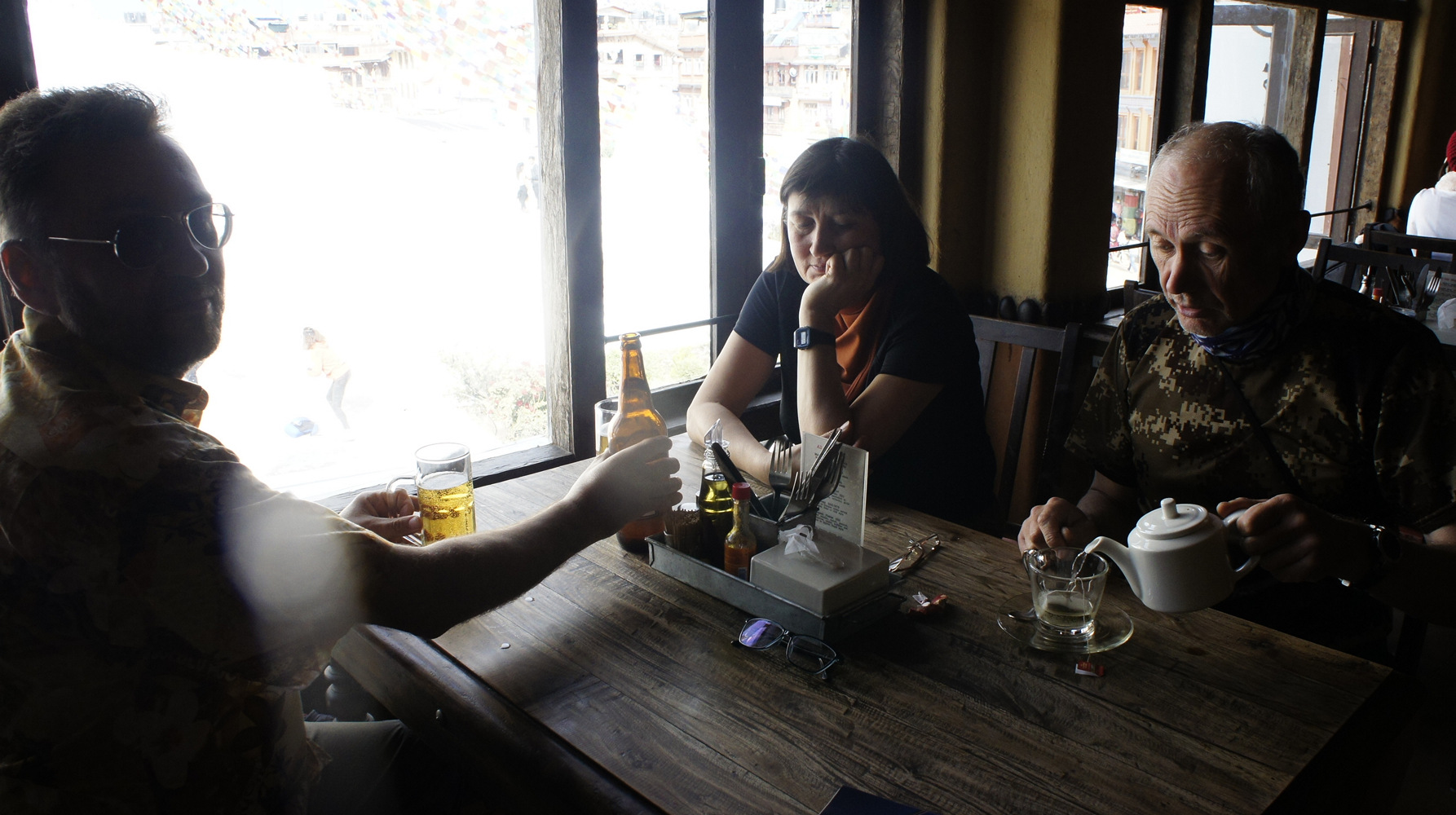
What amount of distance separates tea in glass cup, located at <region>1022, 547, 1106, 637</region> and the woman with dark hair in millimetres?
587

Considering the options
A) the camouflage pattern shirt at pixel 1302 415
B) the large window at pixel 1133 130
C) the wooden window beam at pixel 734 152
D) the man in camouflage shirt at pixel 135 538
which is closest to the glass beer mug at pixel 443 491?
the man in camouflage shirt at pixel 135 538

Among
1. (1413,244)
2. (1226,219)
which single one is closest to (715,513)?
(1226,219)

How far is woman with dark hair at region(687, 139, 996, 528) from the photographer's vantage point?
69.7 inches

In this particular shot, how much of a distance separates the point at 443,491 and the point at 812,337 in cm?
78

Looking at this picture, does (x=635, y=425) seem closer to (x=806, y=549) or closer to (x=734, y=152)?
(x=806, y=549)

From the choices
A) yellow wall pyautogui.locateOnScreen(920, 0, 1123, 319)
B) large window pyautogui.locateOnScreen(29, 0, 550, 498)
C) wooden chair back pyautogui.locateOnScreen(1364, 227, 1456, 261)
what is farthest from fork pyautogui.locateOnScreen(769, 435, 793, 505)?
wooden chair back pyautogui.locateOnScreen(1364, 227, 1456, 261)

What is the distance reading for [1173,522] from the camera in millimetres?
1046

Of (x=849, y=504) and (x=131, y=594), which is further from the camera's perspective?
(x=849, y=504)

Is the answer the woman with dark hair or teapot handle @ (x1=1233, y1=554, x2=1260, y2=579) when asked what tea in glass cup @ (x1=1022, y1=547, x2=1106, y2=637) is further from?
the woman with dark hair

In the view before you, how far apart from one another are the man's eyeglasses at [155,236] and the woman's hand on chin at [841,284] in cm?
110

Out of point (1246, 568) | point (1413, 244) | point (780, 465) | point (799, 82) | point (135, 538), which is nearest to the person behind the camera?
point (135, 538)

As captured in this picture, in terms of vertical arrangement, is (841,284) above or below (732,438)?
above

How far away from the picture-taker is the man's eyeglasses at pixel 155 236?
93 centimetres

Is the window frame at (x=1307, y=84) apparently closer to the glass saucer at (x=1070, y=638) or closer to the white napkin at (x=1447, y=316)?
the white napkin at (x=1447, y=316)
